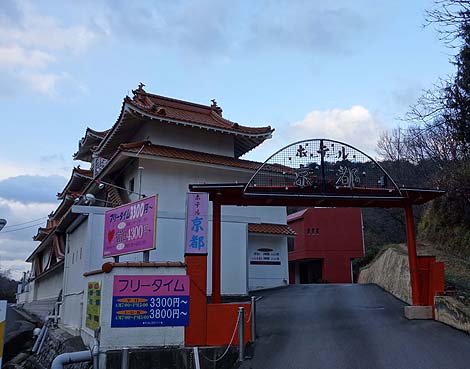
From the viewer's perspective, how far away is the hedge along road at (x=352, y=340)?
8688mm

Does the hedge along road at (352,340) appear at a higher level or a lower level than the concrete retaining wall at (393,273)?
lower

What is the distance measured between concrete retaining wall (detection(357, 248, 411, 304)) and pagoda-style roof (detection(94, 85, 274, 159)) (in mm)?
8010

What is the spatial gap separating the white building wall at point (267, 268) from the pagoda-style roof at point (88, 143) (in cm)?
1148

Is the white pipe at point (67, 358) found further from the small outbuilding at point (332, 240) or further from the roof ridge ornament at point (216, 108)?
the small outbuilding at point (332, 240)

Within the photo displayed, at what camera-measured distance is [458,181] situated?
16.7 meters

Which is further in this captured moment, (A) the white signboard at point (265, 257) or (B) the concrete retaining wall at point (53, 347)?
(A) the white signboard at point (265, 257)

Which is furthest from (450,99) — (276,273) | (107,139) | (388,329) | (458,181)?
(107,139)

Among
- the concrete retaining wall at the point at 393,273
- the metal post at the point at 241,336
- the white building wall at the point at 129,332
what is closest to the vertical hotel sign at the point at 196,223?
the white building wall at the point at 129,332

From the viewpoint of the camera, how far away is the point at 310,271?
41000 mm

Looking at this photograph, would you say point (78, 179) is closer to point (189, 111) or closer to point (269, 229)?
point (189, 111)

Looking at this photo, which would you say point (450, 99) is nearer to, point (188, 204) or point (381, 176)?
point (381, 176)

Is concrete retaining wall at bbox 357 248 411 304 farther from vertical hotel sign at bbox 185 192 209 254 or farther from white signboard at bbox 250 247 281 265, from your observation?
vertical hotel sign at bbox 185 192 209 254

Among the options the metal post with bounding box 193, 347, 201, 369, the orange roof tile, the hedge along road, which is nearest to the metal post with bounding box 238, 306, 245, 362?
the hedge along road

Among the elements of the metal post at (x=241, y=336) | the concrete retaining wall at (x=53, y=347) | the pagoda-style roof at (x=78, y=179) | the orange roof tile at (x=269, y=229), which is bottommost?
the concrete retaining wall at (x=53, y=347)
